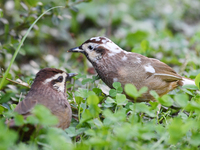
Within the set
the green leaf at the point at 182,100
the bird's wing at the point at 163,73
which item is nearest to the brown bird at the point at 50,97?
the green leaf at the point at 182,100

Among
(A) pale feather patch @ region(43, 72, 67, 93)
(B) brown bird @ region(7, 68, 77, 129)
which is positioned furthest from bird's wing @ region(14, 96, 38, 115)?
(A) pale feather patch @ region(43, 72, 67, 93)

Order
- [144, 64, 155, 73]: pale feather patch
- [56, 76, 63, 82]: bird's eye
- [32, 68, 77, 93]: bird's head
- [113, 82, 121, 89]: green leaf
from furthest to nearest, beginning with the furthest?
[144, 64, 155, 73]: pale feather patch
[113, 82, 121, 89]: green leaf
[56, 76, 63, 82]: bird's eye
[32, 68, 77, 93]: bird's head

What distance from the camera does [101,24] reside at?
7969mm

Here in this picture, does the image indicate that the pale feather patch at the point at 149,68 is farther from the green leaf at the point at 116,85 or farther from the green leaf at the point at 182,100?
the green leaf at the point at 182,100

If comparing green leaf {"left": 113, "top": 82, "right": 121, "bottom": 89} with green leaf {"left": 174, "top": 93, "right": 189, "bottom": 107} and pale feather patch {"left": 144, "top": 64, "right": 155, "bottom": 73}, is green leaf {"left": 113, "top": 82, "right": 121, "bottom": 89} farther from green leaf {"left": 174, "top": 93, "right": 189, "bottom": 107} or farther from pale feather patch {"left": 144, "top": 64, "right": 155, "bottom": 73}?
green leaf {"left": 174, "top": 93, "right": 189, "bottom": 107}

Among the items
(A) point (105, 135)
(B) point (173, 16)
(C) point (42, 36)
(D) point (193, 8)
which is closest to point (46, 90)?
(A) point (105, 135)

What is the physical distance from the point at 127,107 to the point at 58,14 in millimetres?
1910

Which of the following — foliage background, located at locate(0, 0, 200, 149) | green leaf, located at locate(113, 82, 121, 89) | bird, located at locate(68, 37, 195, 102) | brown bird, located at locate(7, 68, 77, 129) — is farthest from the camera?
bird, located at locate(68, 37, 195, 102)

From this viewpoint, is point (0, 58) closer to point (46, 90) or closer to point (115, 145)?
point (46, 90)

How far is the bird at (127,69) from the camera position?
11.9 ft

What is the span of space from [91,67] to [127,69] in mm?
2040

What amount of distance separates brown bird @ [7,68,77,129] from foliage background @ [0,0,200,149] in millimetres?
153

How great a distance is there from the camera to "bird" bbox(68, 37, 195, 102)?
3.61m

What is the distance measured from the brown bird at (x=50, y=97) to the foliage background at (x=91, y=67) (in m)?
0.15
